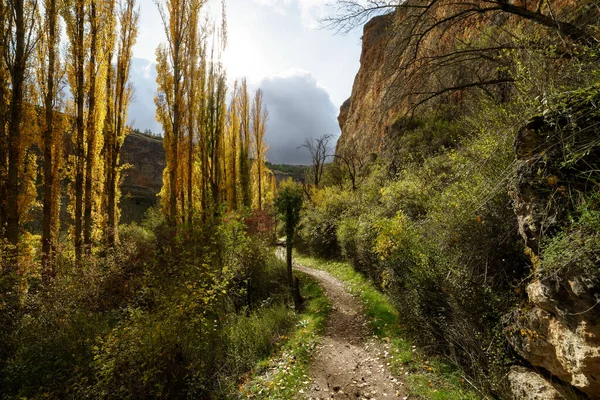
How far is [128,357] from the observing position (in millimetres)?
4219

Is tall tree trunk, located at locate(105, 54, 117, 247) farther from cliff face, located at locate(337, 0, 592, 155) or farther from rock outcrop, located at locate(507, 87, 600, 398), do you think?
rock outcrop, located at locate(507, 87, 600, 398)

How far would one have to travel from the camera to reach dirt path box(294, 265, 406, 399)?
14.4 feet

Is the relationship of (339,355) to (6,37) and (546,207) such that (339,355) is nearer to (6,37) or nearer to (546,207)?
(546,207)

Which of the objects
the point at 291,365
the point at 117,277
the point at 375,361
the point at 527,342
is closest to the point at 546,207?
the point at 527,342

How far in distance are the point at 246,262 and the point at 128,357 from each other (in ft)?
16.7

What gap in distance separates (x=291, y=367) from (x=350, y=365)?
1.19 meters

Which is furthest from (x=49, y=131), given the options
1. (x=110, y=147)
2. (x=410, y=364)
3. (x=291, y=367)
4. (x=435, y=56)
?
(x=410, y=364)

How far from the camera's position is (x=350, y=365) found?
5184 millimetres

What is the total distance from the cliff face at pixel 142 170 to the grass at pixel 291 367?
40.1 meters

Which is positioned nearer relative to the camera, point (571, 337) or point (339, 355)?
point (571, 337)

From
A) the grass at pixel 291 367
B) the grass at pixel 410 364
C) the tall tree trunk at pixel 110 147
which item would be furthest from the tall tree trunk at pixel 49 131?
the grass at pixel 410 364

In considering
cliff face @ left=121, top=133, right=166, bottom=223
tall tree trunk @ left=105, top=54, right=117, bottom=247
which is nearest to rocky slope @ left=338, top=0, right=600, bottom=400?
tall tree trunk @ left=105, top=54, right=117, bottom=247

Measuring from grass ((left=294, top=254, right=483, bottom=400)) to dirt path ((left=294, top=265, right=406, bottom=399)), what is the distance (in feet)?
0.69

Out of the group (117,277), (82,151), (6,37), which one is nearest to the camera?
(6,37)
